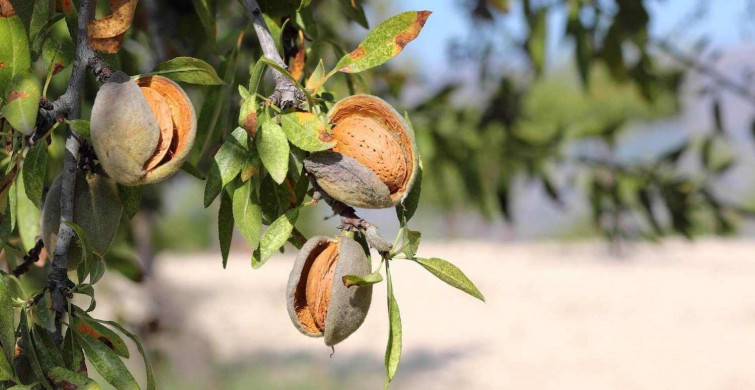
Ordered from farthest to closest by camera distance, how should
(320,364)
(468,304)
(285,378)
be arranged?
1. (468,304)
2. (320,364)
3. (285,378)

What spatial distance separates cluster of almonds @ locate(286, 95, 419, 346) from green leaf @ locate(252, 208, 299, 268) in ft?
0.06

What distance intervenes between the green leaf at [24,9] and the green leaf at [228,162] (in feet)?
0.73

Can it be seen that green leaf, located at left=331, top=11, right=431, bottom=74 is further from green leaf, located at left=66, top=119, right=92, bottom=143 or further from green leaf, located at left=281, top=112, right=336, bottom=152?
green leaf, located at left=66, top=119, right=92, bottom=143

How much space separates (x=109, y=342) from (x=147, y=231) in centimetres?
363

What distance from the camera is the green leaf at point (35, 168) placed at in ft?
2.13

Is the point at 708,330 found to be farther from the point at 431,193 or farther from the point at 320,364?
the point at 431,193

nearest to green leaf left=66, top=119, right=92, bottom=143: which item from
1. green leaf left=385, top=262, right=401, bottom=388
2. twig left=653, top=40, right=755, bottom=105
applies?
green leaf left=385, top=262, right=401, bottom=388

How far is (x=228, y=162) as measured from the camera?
65cm

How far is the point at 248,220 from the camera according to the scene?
668 mm

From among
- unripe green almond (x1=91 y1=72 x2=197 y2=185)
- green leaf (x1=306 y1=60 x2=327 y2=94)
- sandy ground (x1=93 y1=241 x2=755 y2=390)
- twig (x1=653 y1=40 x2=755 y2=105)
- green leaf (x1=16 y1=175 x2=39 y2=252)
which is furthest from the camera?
sandy ground (x1=93 y1=241 x2=755 y2=390)

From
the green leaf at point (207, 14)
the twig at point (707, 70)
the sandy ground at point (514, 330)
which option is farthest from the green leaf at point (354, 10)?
the sandy ground at point (514, 330)

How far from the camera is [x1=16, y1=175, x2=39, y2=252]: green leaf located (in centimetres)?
81

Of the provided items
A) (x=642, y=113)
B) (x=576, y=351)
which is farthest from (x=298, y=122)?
(x=642, y=113)

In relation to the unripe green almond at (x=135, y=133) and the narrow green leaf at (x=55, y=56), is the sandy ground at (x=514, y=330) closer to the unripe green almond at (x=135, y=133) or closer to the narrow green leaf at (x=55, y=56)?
the narrow green leaf at (x=55, y=56)
